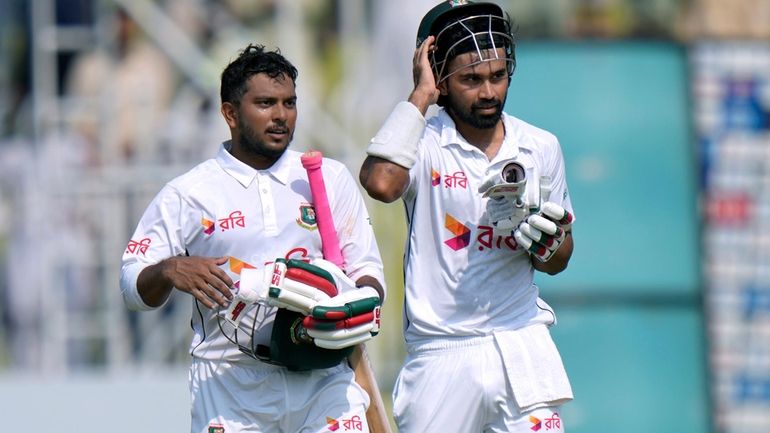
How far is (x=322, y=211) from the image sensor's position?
17.0ft

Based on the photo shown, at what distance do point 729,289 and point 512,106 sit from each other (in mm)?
1987

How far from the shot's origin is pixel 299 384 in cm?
513

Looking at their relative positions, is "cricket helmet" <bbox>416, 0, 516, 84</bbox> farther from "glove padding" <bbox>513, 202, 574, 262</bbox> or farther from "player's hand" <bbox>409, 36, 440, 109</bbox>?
"glove padding" <bbox>513, 202, 574, 262</bbox>

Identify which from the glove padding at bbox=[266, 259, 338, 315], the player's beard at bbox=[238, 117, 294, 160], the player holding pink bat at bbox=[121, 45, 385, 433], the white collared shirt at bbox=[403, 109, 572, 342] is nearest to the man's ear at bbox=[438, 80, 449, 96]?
the white collared shirt at bbox=[403, 109, 572, 342]

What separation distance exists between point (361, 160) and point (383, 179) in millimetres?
4910

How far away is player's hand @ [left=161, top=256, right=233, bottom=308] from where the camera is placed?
4848 millimetres

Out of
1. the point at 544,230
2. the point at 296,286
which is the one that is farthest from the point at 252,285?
the point at 544,230

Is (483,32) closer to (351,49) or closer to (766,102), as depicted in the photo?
(351,49)

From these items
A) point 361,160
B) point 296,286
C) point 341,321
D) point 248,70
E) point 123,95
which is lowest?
point 341,321

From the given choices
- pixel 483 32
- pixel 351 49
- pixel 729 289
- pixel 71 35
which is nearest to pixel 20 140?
pixel 71 35

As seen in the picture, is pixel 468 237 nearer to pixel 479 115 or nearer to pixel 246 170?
pixel 479 115

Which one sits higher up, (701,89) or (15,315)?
(701,89)

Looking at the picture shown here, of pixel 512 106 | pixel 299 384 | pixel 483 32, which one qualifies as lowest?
pixel 299 384

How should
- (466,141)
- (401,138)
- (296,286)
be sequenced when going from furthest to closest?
(466,141)
(401,138)
(296,286)
